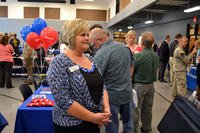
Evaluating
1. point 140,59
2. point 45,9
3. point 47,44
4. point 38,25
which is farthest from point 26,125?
point 45,9

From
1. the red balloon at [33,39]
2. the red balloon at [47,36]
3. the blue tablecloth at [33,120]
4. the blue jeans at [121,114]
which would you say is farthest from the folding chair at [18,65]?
the blue jeans at [121,114]

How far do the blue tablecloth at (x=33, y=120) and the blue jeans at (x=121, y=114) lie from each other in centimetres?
61

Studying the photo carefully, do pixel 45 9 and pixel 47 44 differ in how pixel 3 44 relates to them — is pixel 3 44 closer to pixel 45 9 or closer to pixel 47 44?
pixel 47 44

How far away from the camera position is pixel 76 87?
157 cm

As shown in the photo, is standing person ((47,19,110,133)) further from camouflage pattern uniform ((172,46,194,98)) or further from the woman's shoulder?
camouflage pattern uniform ((172,46,194,98))

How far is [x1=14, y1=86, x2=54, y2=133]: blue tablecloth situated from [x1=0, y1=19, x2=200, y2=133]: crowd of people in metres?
0.61

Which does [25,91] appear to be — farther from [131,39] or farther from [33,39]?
[131,39]

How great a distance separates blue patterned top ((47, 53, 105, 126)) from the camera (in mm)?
1548

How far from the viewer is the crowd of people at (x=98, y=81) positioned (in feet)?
5.15

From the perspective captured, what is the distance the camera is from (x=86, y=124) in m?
1.66

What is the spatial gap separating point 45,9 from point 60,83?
53.9 ft

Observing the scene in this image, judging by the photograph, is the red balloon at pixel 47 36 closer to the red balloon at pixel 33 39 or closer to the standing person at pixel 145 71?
the red balloon at pixel 33 39

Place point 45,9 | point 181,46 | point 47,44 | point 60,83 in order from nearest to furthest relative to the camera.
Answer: point 60,83
point 47,44
point 181,46
point 45,9

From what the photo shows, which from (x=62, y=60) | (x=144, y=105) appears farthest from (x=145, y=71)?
(x=62, y=60)
